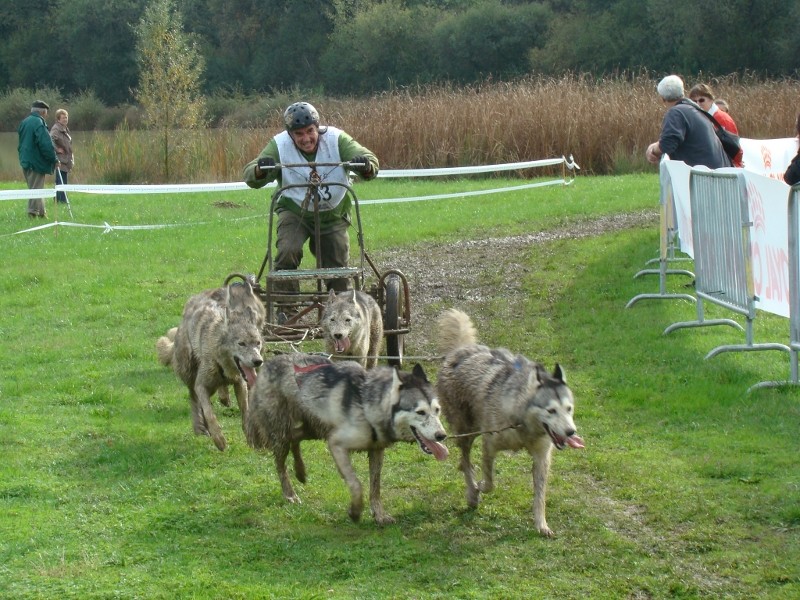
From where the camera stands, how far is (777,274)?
9086mm

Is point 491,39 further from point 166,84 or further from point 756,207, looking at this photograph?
point 756,207

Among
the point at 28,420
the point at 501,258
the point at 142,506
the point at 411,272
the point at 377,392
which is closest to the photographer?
the point at 377,392

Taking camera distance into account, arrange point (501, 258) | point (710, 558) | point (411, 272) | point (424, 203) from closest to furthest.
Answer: point (710, 558) → point (411, 272) → point (501, 258) → point (424, 203)

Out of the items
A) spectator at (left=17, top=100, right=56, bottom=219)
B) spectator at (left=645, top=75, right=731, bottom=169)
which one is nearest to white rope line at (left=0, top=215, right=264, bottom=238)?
spectator at (left=17, top=100, right=56, bottom=219)

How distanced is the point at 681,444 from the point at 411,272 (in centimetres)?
749

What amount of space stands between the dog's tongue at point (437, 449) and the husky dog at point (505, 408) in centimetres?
63

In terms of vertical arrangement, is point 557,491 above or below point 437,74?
below

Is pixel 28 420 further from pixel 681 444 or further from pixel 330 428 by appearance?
pixel 681 444

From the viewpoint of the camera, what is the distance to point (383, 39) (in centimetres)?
6328

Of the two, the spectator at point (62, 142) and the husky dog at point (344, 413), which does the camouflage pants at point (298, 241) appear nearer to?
the husky dog at point (344, 413)

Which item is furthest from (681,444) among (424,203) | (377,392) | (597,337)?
(424,203)

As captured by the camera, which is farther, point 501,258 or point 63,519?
point 501,258

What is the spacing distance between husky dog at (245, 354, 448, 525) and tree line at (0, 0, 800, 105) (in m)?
41.3

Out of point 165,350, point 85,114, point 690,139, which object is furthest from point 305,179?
point 85,114
